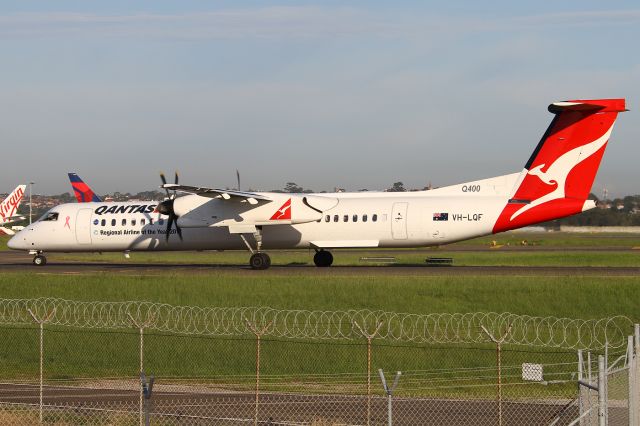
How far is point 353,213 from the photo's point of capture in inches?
1604

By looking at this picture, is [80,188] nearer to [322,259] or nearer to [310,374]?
[322,259]

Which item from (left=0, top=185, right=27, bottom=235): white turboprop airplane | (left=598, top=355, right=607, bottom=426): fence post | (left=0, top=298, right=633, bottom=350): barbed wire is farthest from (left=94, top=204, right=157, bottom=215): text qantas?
(left=0, top=185, right=27, bottom=235): white turboprop airplane

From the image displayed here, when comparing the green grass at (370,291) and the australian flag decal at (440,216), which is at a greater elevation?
the australian flag decal at (440,216)

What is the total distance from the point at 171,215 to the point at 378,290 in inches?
532

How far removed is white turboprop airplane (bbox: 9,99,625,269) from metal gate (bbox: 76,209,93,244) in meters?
0.05

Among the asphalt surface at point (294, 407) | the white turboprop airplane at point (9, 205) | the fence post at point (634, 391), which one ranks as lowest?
the asphalt surface at point (294, 407)

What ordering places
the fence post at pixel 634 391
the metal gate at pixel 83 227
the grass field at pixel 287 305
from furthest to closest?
the metal gate at pixel 83 227, the grass field at pixel 287 305, the fence post at pixel 634 391

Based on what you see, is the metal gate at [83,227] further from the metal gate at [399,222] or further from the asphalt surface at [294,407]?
the asphalt surface at [294,407]

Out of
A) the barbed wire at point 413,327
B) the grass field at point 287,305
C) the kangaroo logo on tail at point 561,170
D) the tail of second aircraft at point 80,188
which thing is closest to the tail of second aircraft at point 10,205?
the tail of second aircraft at point 80,188

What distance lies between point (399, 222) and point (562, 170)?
24.1 feet

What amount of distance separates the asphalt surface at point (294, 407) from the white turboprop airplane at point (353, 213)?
1936 cm

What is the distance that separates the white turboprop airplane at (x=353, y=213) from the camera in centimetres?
3744

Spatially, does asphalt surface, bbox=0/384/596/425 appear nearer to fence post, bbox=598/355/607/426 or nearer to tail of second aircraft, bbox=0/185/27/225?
fence post, bbox=598/355/607/426

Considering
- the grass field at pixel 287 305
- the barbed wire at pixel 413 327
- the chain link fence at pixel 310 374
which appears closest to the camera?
the chain link fence at pixel 310 374
